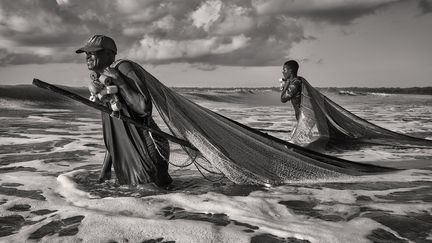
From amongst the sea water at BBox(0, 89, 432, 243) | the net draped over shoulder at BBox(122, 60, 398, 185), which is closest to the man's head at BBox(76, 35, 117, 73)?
the net draped over shoulder at BBox(122, 60, 398, 185)

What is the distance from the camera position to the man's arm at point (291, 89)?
8.35 metres

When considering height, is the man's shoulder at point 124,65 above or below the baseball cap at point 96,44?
below

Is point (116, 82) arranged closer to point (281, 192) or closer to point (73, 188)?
point (73, 188)

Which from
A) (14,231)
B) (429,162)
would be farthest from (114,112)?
(429,162)

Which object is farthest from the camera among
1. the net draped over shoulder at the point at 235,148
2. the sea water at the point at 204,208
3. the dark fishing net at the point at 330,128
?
the dark fishing net at the point at 330,128

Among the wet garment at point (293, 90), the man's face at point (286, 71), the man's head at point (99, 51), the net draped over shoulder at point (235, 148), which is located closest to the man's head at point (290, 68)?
the man's face at point (286, 71)

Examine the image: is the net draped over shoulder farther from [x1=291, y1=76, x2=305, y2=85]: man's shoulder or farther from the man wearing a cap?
[x1=291, y1=76, x2=305, y2=85]: man's shoulder

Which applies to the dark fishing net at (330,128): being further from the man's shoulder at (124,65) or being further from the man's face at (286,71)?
the man's shoulder at (124,65)

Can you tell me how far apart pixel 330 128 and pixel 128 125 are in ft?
17.5

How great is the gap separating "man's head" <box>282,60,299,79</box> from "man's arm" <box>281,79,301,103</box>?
15cm

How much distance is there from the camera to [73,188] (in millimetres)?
5090

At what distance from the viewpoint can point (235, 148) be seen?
5156 mm

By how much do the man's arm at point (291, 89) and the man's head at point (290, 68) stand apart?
0.15 meters

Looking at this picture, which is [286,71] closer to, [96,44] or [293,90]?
[293,90]
